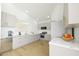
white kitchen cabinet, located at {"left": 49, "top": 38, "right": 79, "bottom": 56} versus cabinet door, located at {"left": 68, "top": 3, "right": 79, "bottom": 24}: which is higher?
cabinet door, located at {"left": 68, "top": 3, "right": 79, "bottom": 24}

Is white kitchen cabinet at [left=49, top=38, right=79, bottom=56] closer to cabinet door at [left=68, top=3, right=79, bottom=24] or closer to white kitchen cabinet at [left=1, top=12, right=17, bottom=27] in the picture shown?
cabinet door at [left=68, top=3, right=79, bottom=24]

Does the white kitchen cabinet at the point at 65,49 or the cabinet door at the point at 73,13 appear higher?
the cabinet door at the point at 73,13

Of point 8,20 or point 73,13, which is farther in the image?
point 8,20

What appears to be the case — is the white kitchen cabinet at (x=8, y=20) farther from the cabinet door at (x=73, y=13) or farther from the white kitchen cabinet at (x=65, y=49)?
the cabinet door at (x=73, y=13)

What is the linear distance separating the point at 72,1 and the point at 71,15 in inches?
5.0

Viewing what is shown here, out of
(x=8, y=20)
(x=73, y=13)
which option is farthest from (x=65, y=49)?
(x=8, y=20)

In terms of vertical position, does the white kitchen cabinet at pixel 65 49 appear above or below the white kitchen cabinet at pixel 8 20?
A: below

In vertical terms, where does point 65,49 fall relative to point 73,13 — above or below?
below

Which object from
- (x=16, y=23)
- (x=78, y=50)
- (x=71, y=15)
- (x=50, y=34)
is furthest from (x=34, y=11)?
(x=78, y=50)

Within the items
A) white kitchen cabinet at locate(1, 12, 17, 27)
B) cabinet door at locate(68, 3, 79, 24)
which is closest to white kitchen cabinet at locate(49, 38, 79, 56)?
cabinet door at locate(68, 3, 79, 24)

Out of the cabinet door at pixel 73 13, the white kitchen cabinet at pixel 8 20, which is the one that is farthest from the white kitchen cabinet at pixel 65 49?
the white kitchen cabinet at pixel 8 20

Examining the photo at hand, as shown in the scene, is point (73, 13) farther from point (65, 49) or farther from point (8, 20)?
point (8, 20)

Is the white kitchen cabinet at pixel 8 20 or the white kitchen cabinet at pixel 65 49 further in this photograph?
the white kitchen cabinet at pixel 8 20

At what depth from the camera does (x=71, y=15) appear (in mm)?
827
